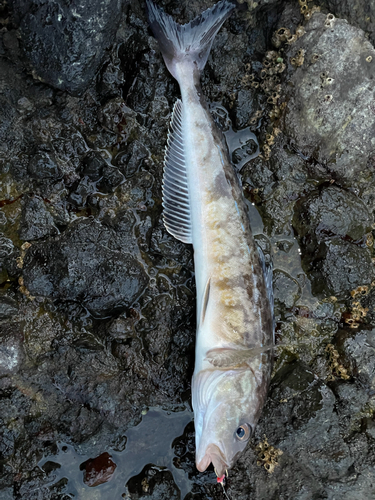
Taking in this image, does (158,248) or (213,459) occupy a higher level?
(158,248)

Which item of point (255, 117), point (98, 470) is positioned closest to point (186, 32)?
point (255, 117)

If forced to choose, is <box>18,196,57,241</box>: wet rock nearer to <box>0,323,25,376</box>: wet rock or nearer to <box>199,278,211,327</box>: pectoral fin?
<box>0,323,25,376</box>: wet rock

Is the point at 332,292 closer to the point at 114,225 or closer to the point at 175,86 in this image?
the point at 114,225

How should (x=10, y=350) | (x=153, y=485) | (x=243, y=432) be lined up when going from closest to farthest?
(x=243, y=432) → (x=10, y=350) → (x=153, y=485)

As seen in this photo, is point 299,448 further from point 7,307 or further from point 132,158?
point 132,158

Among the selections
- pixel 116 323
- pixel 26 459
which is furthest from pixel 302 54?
pixel 26 459
